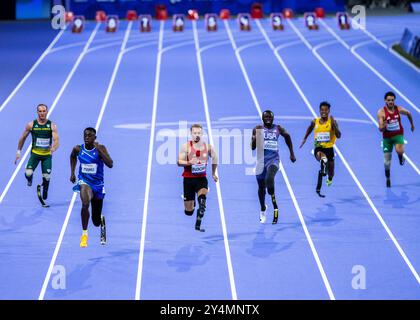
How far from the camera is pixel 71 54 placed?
34156 mm

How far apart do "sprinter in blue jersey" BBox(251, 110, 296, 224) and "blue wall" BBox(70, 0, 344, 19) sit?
25423 mm

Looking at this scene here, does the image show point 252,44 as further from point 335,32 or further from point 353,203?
point 353,203

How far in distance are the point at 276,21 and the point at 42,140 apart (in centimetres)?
2276

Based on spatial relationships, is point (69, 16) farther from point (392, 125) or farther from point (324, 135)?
point (324, 135)

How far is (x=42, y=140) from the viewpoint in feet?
59.7

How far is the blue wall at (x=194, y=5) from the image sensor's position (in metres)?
41.7

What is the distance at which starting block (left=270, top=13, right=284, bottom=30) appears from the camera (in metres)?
39.6

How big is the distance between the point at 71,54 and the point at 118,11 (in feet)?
27.8

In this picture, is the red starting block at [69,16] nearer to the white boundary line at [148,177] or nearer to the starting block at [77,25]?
the starting block at [77,25]

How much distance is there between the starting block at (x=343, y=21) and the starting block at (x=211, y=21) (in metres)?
4.45

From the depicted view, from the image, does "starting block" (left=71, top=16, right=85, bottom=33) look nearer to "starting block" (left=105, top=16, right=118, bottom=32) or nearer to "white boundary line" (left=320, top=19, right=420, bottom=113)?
"starting block" (left=105, top=16, right=118, bottom=32)

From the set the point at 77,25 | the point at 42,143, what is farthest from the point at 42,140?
the point at 77,25

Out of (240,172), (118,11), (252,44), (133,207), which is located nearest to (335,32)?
(252,44)

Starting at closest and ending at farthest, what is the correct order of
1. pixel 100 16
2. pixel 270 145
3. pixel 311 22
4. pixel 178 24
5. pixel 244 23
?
pixel 270 145, pixel 178 24, pixel 244 23, pixel 311 22, pixel 100 16
